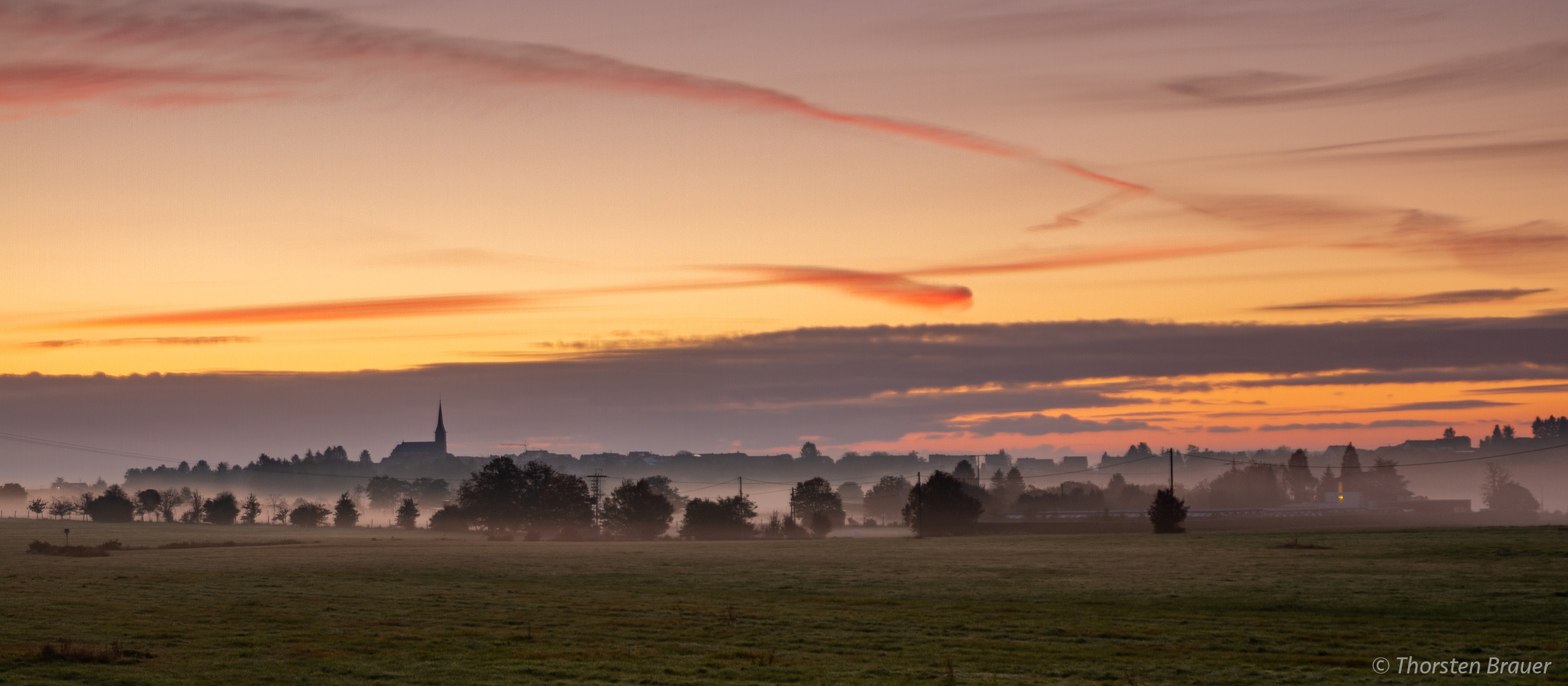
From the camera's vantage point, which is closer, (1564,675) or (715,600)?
(1564,675)

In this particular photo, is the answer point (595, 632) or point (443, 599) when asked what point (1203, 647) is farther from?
point (443, 599)

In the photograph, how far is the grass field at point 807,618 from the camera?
35.3 meters

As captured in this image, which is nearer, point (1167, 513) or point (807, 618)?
point (807, 618)

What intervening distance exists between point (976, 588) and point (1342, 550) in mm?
46969

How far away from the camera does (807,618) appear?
5025 cm

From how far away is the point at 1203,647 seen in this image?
39.8m

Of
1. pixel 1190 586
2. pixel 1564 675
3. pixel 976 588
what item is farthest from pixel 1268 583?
pixel 1564 675

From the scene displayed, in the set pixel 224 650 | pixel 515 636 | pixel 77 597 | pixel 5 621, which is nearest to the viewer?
pixel 224 650

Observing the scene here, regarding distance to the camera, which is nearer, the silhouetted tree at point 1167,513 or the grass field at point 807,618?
the grass field at point 807,618

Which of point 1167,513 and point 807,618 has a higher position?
point 1167,513

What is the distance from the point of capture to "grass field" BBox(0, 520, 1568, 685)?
35.3 meters

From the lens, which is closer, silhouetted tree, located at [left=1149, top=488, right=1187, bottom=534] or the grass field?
the grass field

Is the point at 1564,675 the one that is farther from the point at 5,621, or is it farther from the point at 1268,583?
the point at 5,621

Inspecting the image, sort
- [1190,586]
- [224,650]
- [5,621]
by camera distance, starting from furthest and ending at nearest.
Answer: [1190,586] → [5,621] → [224,650]
